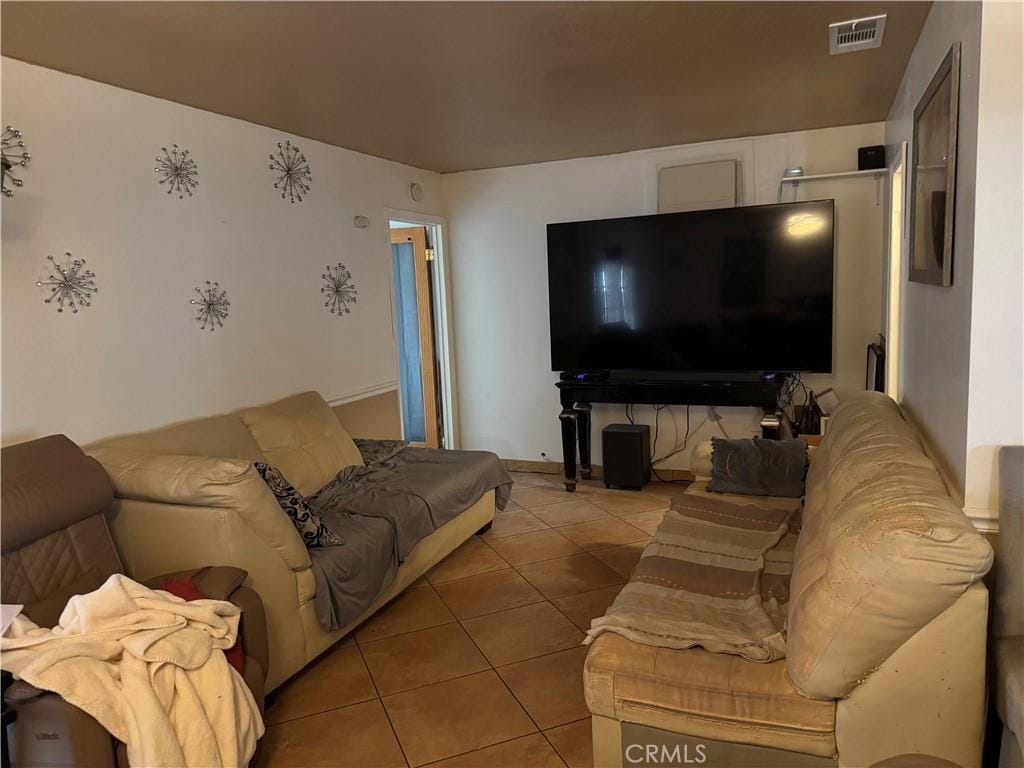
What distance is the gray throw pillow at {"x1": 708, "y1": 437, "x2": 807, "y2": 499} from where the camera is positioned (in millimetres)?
3178

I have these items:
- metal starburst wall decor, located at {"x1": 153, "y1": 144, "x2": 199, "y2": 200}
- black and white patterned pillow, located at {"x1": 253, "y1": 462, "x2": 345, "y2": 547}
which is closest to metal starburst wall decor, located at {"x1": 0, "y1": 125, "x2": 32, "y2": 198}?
metal starburst wall decor, located at {"x1": 153, "y1": 144, "x2": 199, "y2": 200}

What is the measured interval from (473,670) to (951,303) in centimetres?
205

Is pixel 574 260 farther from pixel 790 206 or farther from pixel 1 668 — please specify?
pixel 1 668

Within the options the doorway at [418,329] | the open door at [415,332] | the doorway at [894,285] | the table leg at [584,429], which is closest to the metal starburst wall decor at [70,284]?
the doorway at [418,329]

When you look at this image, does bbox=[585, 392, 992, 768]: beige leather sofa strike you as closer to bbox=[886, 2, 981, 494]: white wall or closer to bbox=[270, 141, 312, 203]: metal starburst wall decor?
bbox=[886, 2, 981, 494]: white wall

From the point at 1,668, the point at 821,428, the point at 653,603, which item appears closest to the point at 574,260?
the point at 821,428

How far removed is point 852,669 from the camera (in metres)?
1.57

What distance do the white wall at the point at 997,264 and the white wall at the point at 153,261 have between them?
304 cm

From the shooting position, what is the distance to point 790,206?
4.19m

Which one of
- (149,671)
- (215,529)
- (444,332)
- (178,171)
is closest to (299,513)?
(215,529)

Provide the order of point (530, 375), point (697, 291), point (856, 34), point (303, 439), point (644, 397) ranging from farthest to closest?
point (530, 375) < point (644, 397) < point (697, 291) < point (303, 439) < point (856, 34)

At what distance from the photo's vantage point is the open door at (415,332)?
5.56m

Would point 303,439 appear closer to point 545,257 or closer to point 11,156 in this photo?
point 11,156

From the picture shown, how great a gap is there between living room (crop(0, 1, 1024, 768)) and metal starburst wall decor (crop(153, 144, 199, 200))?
18 mm
